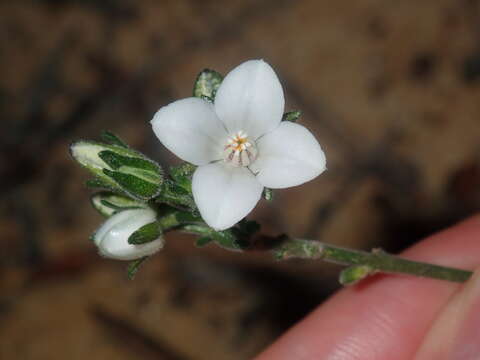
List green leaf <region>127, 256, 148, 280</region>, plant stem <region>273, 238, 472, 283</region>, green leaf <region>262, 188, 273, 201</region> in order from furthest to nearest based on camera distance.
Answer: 1. plant stem <region>273, 238, 472, 283</region>
2. green leaf <region>127, 256, 148, 280</region>
3. green leaf <region>262, 188, 273, 201</region>

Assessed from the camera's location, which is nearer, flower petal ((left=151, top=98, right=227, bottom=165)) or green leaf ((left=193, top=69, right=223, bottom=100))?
flower petal ((left=151, top=98, right=227, bottom=165))

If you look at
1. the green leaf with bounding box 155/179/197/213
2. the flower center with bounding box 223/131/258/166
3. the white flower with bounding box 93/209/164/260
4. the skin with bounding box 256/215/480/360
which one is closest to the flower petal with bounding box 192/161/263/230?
the flower center with bounding box 223/131/258/166

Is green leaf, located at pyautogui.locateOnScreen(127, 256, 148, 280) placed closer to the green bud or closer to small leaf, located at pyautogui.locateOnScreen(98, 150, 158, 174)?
the green bud

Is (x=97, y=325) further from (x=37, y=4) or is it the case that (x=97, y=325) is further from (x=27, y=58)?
(x=37, y=4)

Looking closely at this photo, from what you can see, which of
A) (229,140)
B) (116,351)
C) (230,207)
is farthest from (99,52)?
(230,207)

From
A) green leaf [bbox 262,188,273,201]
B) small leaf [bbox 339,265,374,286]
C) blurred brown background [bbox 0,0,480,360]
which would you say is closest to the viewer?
green leaf [bbox 262,188,273,201]

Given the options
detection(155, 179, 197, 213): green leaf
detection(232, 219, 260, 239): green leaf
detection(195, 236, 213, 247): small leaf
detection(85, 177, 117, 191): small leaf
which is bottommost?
detection(195, 236, 213, 247): small leaf

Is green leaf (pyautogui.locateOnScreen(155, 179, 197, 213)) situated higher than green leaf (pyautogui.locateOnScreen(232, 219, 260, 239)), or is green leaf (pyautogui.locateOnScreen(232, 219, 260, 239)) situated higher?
green leaf (pyautogui.locateOnScreen(155, 179, 197, 213))
